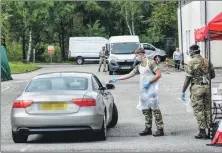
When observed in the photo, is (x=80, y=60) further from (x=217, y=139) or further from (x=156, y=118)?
(x=217, y=139)

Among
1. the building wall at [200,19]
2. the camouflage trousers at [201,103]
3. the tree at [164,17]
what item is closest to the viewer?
the camouflage trousers at [201,103]

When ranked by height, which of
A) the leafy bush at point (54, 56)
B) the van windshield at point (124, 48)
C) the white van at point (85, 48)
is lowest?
the leafy bush at point (54, 56)

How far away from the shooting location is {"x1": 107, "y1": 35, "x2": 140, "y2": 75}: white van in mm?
40188

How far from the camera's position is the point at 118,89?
91.9 ft

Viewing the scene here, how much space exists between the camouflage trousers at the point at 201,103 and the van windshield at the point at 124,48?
27848 mm

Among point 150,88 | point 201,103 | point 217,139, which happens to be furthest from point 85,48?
point 217,139

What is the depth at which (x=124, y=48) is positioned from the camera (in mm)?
40781

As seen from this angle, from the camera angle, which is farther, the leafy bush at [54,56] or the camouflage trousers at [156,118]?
the leafy bush at [54,56]

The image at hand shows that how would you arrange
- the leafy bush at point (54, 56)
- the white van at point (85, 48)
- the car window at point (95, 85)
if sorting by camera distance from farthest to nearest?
1. the leafy bush at point (54, 56)
2. the white van at point (85, 48)
3. the car window at point (95, 85)

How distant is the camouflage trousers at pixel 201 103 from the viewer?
12570 mm

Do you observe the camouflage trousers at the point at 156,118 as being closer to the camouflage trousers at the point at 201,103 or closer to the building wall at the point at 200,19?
the camouflage trousers at the point at 201,103

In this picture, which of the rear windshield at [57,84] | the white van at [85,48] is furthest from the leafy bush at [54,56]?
the rear windshield at [57,84]

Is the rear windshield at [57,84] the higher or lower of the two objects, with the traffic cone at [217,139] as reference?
higher

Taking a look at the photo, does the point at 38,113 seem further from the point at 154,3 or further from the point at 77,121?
the point at 154,3
